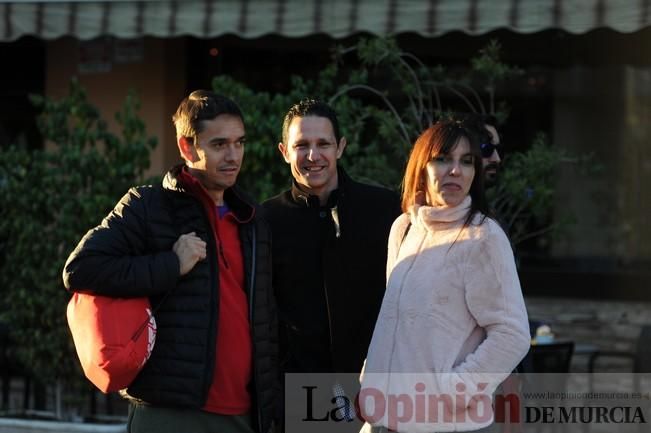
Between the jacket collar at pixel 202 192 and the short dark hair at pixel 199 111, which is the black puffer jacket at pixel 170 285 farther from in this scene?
the short dark hair at pixel 199 111

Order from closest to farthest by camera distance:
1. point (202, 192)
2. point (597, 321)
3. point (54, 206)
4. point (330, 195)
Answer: point (202, 192) < point (330, 195) < point (54, 206) < point (597, 321)

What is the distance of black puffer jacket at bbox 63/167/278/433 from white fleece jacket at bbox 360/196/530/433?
41cm

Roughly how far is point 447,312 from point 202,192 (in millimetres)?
880

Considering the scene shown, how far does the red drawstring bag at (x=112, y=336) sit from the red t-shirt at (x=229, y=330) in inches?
9.7

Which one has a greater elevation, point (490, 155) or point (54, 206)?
point (490, 155)

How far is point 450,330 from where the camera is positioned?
3.19 meters

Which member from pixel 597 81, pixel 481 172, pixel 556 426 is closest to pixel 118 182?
pixel 556 426

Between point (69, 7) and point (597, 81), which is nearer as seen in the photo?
point (69, 7)

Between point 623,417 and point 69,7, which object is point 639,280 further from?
point 69,7

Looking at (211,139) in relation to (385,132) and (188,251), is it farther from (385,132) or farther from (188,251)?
(385,132)

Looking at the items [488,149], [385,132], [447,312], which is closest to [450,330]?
[447,312]

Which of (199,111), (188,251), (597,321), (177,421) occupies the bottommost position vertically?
(597,321)

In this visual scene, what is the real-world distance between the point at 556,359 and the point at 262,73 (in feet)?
11.8

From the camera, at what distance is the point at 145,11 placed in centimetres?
708
